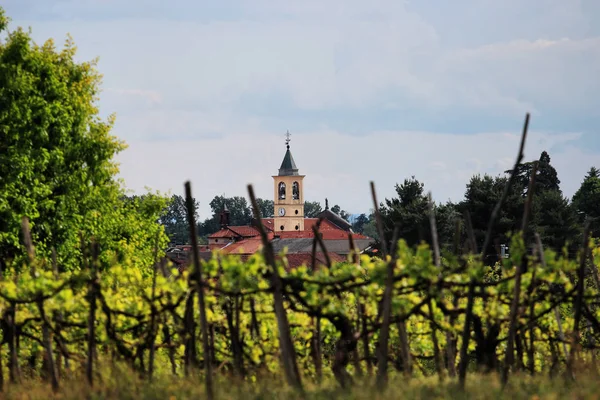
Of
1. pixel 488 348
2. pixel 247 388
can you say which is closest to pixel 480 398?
pixel 247 388

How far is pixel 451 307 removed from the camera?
1312cm

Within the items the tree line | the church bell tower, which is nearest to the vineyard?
the tree line

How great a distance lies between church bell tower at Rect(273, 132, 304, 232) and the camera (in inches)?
5753

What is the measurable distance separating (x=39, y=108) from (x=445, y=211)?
3852 cm

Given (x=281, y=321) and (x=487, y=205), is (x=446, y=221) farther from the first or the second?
(x=281, y=321)

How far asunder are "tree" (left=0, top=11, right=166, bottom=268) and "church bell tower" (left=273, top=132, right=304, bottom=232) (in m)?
113

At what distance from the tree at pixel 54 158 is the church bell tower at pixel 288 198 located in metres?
113

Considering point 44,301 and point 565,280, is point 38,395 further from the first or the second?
point 565,280

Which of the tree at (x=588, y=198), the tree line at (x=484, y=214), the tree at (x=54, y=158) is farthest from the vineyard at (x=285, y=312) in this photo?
the tree at (x=588, y=198)

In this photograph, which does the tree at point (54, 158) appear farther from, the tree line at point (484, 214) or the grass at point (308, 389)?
the tree line at point (484, 214)

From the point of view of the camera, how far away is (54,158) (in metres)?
28.5

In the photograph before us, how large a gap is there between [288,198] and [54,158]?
11963 centimetres

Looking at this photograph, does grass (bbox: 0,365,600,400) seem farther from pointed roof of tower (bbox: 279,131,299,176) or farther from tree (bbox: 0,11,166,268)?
pointed roof of tower (bbox: 279,131,299,176)

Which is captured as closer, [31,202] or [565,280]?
[565,280]
